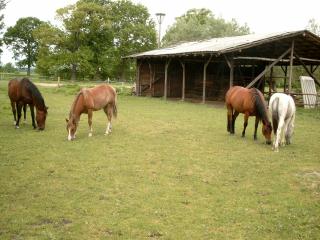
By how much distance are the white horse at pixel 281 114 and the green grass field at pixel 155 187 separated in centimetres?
45

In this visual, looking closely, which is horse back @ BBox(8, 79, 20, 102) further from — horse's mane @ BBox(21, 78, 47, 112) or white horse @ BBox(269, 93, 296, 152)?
white horse @ BBox(269, 93, 296, 152)

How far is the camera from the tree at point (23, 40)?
68438mm

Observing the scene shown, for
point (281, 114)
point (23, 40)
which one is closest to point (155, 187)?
point (281, 114)

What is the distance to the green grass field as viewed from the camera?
5008 millimetres

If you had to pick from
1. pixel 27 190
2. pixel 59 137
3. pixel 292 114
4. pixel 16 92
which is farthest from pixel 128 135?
pixel 27 190

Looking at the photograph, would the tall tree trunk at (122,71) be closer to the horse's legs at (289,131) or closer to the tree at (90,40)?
Answer: the tree at (90,40)

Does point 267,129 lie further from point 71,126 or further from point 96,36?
point 96,36

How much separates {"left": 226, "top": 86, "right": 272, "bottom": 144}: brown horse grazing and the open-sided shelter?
8.44m

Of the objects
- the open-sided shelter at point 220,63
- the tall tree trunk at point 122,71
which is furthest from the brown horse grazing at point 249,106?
the tall tree trunk at point 122,71

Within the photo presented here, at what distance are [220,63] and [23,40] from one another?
5243 cm

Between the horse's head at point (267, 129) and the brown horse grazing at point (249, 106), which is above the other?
the brown horse grazing at point (249, 106)

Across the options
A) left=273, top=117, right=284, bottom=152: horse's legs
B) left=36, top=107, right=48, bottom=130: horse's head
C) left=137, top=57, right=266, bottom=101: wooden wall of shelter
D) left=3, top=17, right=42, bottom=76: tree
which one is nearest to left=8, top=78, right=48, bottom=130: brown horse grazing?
left=36, top=107, right=48, bottom=130: horse's head

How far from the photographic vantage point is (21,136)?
11.0 m

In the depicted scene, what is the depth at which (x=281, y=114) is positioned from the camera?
9867 millimetres
